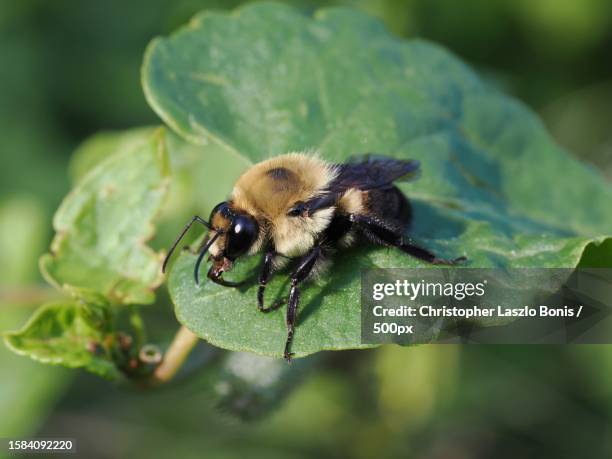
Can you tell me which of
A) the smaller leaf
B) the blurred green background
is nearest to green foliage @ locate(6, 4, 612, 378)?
the blurred green background

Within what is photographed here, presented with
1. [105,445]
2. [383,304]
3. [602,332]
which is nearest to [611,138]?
[602,332]

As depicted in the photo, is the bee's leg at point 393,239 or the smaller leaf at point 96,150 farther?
the smaller leaf at point 96,150

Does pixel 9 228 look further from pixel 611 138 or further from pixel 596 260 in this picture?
pixel 611 138

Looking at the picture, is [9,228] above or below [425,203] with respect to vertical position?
below

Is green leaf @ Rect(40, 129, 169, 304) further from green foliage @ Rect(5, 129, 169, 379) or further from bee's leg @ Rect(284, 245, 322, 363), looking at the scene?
bee's leg @ Rect(284, 245, 322, 363)

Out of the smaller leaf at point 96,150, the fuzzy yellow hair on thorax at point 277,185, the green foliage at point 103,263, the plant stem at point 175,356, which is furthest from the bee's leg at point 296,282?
the smaller leaf at point 96,150

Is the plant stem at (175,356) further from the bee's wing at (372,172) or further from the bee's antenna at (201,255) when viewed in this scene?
the bee's wing at (372,172)
